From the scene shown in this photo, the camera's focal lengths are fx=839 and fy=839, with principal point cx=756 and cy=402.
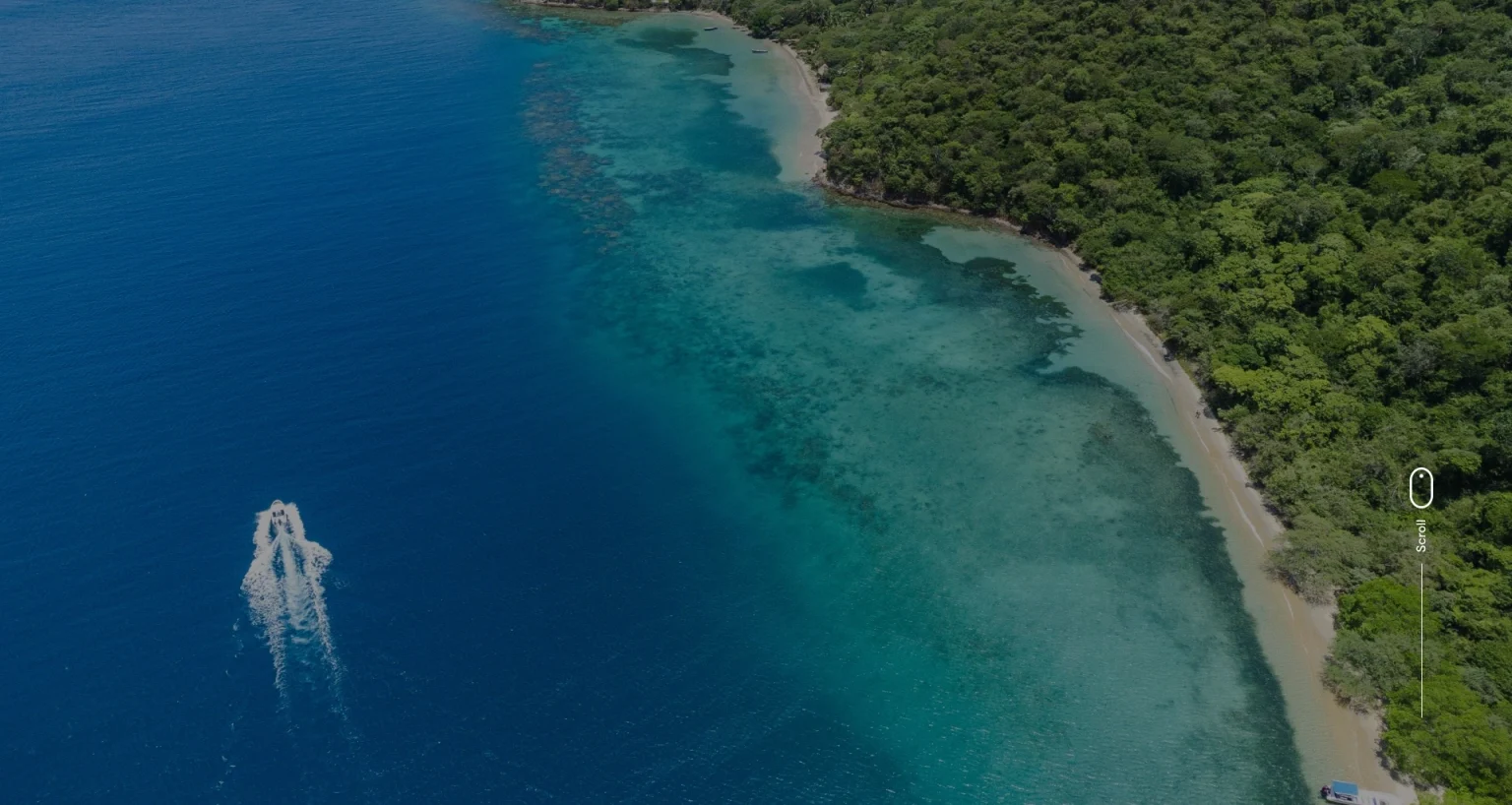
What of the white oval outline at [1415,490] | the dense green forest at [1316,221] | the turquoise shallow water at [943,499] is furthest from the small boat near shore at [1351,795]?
the white oval outline at [1415,490]

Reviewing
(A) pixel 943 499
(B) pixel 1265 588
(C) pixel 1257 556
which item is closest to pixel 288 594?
(A) pixel 943 499

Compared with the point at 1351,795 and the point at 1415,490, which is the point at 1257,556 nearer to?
the point at 1415,490

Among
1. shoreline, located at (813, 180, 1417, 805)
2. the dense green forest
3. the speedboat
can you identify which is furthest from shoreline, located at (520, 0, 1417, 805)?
the dense green forest

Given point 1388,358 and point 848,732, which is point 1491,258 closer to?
point 1388,358

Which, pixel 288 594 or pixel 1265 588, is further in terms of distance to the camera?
pixel 1265 588

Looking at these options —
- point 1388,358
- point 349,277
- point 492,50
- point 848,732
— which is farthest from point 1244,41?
point 492,50

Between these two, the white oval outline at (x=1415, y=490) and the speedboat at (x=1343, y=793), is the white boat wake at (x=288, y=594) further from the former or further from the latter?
the white oval outline at (x=1415, y=490)
